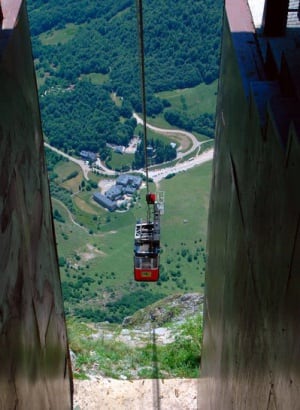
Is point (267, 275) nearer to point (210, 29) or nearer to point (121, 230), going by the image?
point (121, 230)

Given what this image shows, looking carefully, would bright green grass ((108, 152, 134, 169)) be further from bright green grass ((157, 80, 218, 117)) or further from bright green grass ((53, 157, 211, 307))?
bright green grass ((157, 80, 218, 117))

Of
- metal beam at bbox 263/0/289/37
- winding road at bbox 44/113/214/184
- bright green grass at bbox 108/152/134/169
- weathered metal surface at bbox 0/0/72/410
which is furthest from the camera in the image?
bright green grass at bbox 108/152/134/169

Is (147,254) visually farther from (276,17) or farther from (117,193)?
(117,193)

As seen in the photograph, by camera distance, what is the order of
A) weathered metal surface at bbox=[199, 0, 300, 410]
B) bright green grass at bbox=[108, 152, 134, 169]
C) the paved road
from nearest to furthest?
weathered metal surface at bbox=[199, 0, 300, 410] → the paved road → bright green grass at bbox=[108, 152, 134, 169]

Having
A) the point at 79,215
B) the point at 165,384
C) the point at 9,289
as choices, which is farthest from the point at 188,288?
the point at 9,289

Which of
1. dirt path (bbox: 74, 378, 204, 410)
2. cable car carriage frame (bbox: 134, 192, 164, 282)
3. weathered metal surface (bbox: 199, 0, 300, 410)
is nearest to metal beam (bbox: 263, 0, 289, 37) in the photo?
weathered metal surface (bbox: 199, 0, 300, 410)

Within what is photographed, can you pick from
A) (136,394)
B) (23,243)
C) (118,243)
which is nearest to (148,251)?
(136,394)
